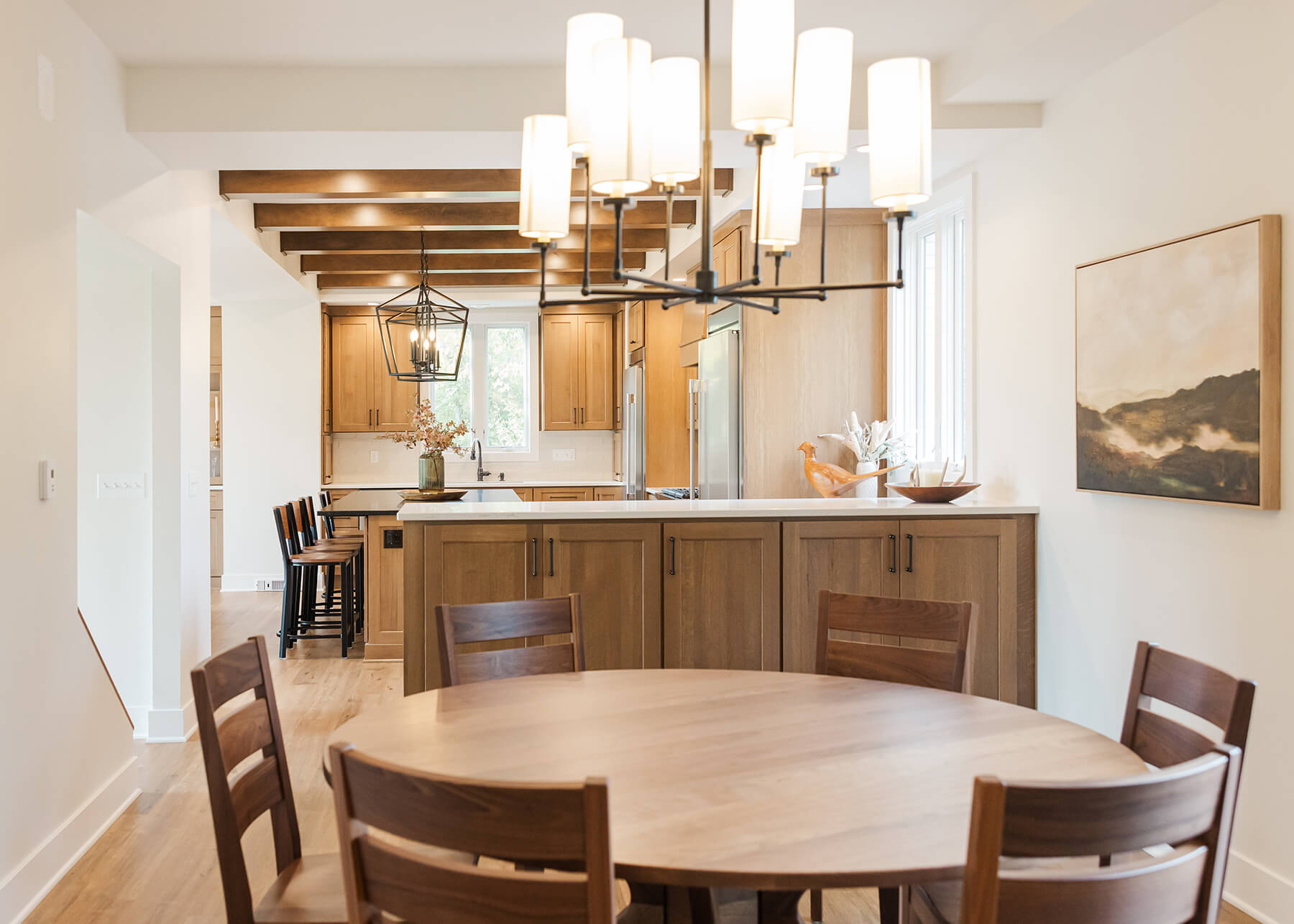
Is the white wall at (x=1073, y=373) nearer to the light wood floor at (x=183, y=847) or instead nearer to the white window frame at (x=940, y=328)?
the white window frame at (x=940, y=328)

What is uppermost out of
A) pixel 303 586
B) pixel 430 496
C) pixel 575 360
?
pixel 575 360

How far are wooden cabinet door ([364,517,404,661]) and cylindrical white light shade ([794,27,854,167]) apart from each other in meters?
4.23

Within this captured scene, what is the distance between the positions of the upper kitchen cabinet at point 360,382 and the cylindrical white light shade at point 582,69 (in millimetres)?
6750

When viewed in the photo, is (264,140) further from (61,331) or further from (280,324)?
(280,324)

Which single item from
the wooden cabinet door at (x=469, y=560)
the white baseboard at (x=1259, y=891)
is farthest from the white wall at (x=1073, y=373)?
the wooden cabinet door at (x=469, y=560)

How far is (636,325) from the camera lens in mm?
7344

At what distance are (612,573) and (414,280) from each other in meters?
4.86

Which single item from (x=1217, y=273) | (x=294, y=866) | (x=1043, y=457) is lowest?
(x=294, y=866)

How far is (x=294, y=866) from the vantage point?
5.83 feet

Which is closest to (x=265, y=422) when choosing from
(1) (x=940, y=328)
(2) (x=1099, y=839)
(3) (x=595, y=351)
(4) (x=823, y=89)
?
(3) (x=595, y=351)

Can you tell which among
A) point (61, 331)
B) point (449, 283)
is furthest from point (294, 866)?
point (449, 283)

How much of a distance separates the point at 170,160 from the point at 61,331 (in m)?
1.11

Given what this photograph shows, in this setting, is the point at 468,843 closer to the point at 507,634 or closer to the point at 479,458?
the point at 507,634

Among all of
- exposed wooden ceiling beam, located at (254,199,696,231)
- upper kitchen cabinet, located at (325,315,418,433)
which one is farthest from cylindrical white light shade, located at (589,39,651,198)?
upper kitchen cabinet, located at (325,315,418,433)
